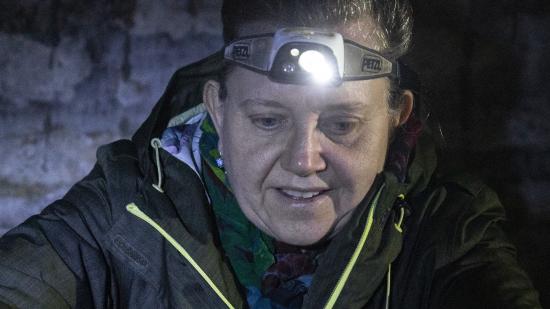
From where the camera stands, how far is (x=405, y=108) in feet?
6.06

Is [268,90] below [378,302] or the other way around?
the other way around

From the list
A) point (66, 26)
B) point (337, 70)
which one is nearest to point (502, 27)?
point (337, 70)

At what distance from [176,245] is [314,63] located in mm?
534

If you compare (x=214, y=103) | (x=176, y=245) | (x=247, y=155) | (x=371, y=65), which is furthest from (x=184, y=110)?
(x=371, y=65)

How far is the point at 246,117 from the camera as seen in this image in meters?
1.70

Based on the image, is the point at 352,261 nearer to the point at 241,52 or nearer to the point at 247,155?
the point at 247,155

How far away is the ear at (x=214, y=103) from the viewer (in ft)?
5.97

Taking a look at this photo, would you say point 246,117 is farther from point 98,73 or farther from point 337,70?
point 98,73

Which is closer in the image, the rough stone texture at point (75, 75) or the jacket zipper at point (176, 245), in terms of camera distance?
the jacket zipper at point (176, 245)

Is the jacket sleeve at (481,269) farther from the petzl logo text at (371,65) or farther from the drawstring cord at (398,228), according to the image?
the petzl logo text at (371,65)

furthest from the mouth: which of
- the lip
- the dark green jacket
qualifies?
the dark green jacket

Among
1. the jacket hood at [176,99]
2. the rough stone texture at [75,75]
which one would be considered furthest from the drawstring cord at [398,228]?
the rough stone texture at [75,75]

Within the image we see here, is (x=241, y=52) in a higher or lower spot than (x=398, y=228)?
higher

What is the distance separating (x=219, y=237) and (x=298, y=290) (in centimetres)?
25
